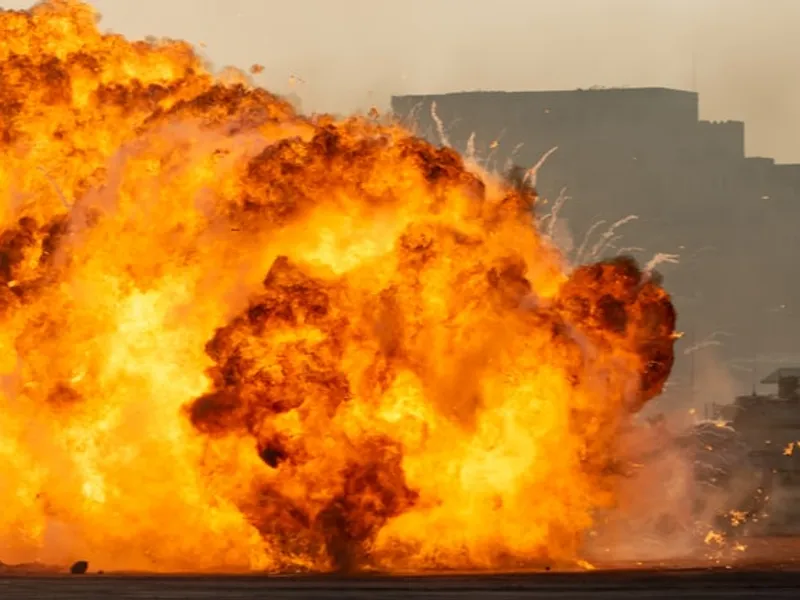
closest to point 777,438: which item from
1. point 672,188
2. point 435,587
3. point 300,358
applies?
point 672,188

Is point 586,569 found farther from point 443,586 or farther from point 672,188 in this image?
point 672,188

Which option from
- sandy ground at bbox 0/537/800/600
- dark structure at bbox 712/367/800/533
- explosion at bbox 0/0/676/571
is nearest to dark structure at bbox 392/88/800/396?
dark structure at bbox 712/367/800/533

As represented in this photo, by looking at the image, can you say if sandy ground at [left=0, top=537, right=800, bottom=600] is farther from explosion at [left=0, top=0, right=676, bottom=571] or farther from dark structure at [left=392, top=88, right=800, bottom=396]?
dark structure at [left=392, top=88, right=800, bottom=396]

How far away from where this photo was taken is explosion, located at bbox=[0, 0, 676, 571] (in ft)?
153

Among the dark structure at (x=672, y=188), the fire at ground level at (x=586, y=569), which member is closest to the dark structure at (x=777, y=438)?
the fire at ground level at (x=586, y=569)

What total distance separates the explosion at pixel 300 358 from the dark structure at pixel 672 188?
74.5 meters

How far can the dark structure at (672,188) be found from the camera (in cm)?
12794

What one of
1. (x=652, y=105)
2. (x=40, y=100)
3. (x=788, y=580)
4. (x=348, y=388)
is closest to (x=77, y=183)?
(x=40, y=100)

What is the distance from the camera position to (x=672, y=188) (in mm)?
131625

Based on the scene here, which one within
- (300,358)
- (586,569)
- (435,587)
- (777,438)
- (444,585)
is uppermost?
(777,438)

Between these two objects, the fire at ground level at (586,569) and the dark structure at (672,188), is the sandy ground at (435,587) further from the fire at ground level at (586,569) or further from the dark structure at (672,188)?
the dark structure at (672,188)

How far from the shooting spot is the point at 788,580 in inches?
1688

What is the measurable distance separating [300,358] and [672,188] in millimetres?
87473

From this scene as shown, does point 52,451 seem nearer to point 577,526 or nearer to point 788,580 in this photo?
→ point 577,526
